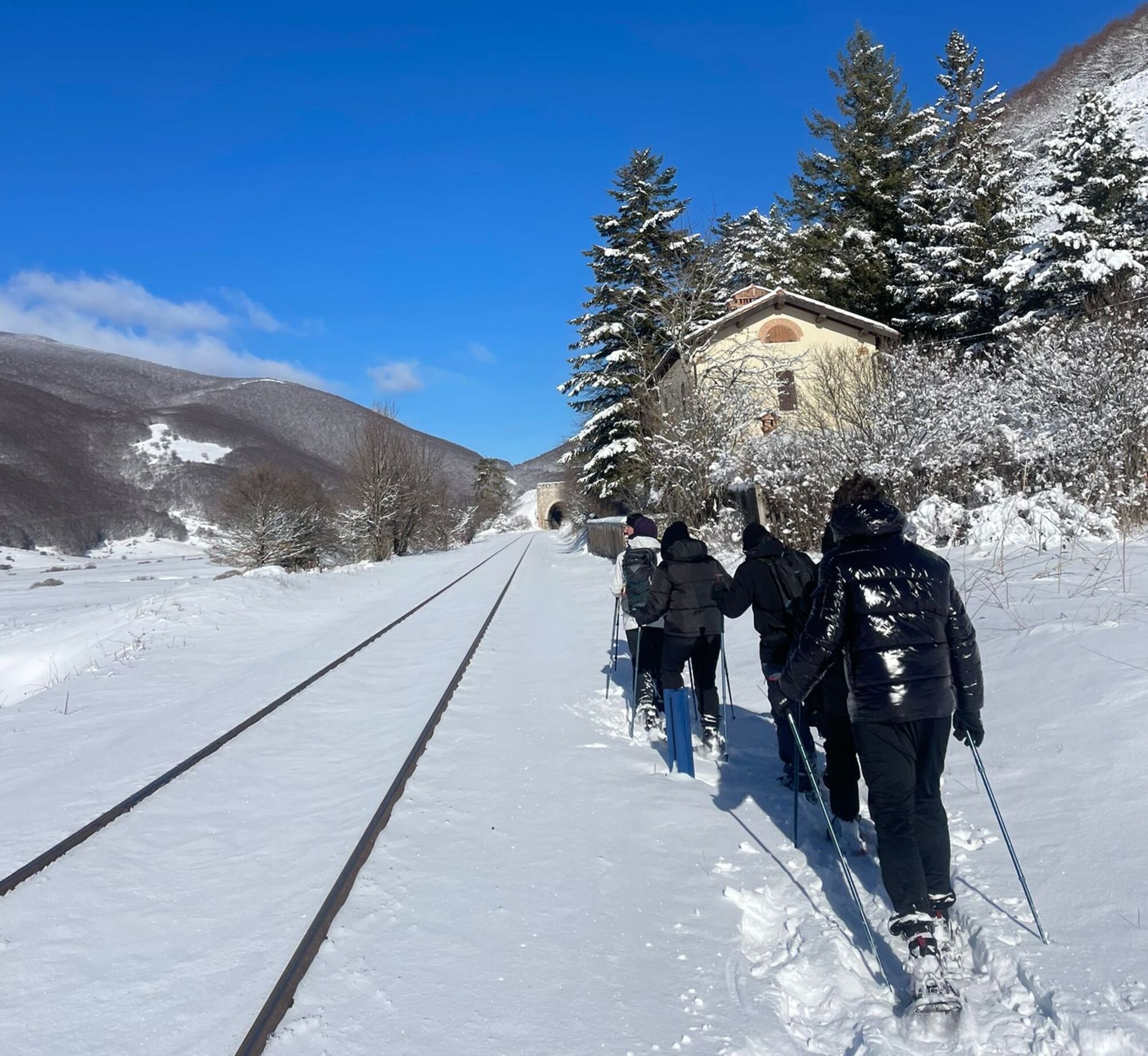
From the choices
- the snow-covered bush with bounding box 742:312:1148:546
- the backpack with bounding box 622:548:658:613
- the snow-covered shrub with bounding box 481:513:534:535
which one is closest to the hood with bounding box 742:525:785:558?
the backpack with bounding box 622:548:658:613

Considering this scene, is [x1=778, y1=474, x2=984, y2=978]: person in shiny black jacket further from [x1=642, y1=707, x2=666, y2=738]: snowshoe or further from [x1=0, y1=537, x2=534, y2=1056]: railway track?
[x1=642, y1=707, x2=666, y2=738]: snowshoe

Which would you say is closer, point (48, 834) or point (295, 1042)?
point (295, 1042)

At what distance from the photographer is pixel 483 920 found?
404 cm

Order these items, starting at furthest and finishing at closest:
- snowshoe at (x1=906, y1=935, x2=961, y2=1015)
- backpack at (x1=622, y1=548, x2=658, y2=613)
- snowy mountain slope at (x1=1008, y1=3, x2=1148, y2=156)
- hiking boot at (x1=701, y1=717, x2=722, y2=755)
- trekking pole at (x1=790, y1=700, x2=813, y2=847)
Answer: snowy mountain slope at (x1=1008, y1=3, x2=1148, y2=156) < backpack at (x1=622, y1=548, x2=658, y2=613) < hiking boot at (x1=701, y1=717, x2=722, y2=755) < trekking pole at (x1=790, y1=700, x2=813, y2=847) < snowshoe at (x1=906, y1=935, x2=961, y2=1015)

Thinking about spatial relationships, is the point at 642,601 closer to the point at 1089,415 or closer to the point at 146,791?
the point at 146,791

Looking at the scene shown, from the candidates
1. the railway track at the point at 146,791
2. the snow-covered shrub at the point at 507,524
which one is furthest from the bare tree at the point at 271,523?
the snow-covered shrub at the point at 507,524

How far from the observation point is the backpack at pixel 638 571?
24.6 ft

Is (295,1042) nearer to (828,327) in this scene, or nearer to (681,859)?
(681,859)

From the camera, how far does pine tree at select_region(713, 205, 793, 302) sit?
4169 cm

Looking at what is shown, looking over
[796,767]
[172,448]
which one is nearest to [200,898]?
[796,767]

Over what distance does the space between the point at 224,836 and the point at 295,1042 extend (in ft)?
8.28

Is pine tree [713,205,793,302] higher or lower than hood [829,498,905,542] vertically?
higher

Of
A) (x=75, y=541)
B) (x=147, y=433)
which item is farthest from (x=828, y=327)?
(x=147, y=433)

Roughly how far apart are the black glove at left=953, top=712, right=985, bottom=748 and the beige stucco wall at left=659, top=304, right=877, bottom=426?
766 inches
